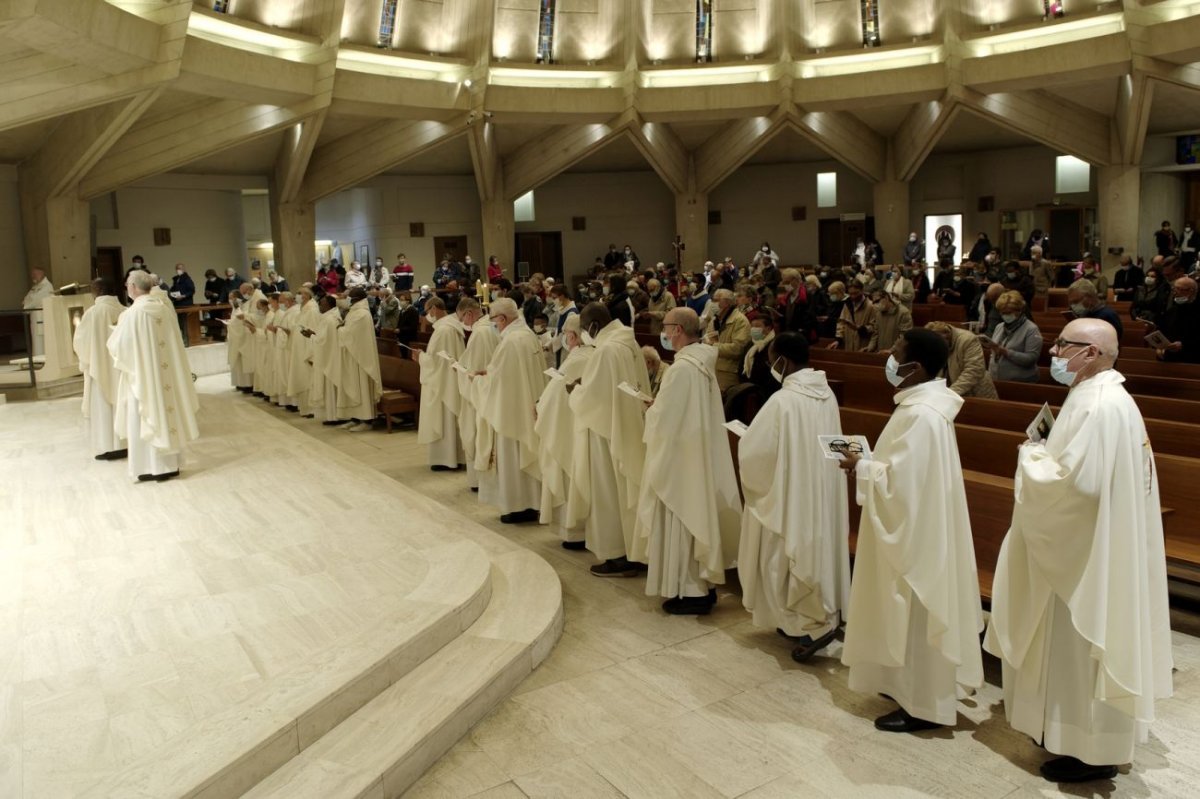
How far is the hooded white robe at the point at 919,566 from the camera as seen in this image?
146 inches

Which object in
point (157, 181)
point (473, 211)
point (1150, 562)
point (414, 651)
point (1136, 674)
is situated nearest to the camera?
point (1136, 674)

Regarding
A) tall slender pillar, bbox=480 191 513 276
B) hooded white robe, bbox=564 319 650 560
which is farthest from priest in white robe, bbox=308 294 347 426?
tall slender pillar, bbox=480 191 513 276

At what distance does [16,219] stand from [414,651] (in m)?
18.4

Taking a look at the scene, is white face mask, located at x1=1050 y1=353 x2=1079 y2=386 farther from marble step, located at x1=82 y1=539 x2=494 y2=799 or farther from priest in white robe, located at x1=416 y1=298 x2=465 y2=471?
priest in white robe, located at x1=416 y1=298 x2=465 y2=471

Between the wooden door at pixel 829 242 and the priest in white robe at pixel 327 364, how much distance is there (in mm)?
18427

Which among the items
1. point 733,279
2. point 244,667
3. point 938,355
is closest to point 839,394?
point 938,355

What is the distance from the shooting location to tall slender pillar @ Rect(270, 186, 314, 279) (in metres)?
21.8

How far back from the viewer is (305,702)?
370cm

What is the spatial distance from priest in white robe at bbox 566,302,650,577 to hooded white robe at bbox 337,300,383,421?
5.35 meters

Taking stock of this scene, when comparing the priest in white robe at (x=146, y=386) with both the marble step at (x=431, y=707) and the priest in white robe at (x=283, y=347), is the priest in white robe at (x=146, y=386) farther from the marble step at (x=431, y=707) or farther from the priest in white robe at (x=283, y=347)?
the priest in white robe at (x=283, y=347)

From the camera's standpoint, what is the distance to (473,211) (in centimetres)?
2639

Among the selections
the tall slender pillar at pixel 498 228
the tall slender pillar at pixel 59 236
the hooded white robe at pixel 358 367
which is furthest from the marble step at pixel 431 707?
the tall slender pillar at pixel 498 228

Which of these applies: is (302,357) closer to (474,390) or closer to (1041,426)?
(474,390)

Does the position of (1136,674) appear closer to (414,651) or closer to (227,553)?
(414,651)
